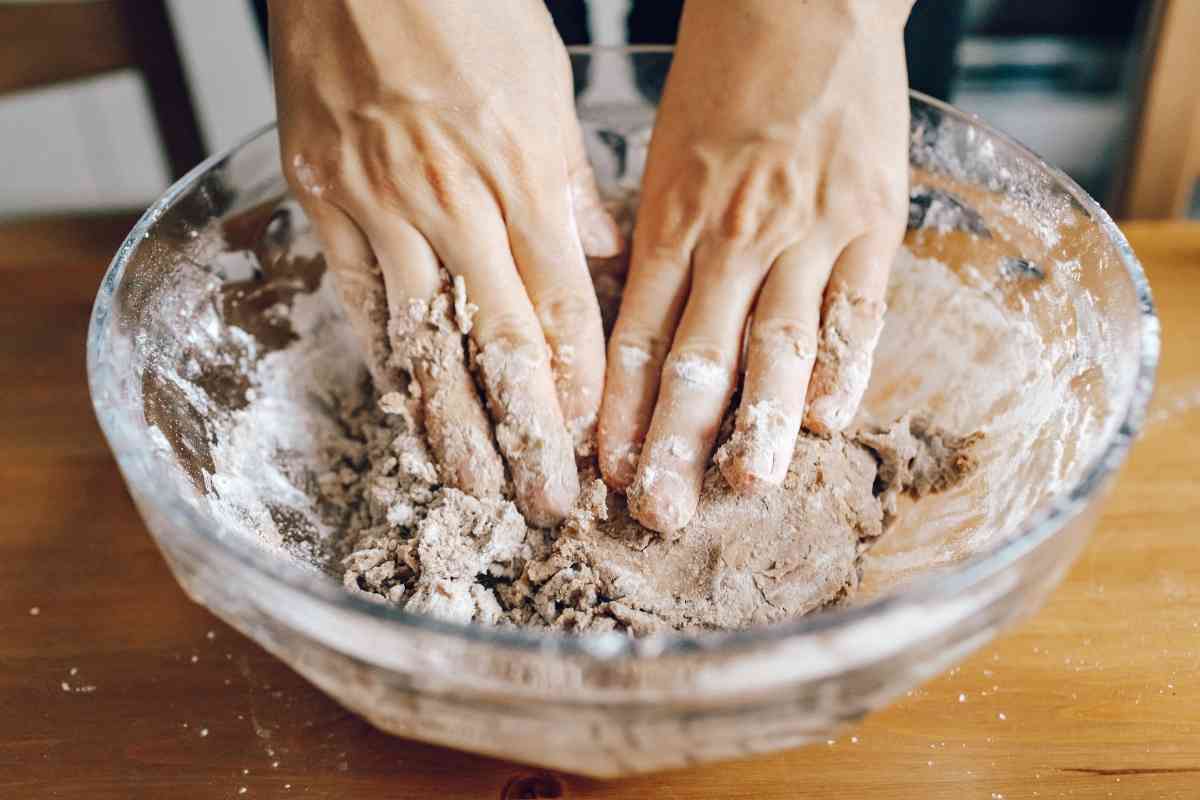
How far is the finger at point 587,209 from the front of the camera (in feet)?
2.64

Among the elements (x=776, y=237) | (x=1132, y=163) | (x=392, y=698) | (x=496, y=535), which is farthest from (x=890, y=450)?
(x=1132, y=163)

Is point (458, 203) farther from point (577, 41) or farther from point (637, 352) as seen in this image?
point (577, 41)

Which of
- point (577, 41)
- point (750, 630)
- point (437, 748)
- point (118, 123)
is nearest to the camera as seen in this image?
point (750, 630)

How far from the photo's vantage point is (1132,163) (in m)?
1.29

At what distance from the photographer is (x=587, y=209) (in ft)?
2.68

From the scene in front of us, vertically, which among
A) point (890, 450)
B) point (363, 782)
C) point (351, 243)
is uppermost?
point (351, 243)

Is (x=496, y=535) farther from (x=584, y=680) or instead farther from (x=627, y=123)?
(x=627, y=123)

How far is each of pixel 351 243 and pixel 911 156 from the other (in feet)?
1.52

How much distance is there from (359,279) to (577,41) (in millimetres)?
444

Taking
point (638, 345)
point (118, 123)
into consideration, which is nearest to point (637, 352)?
point (638, 345)

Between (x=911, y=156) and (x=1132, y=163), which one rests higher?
(x=911, y=156)

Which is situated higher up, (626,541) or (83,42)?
(83,42)

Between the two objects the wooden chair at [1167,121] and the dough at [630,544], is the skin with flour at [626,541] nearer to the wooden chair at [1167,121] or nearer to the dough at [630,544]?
the dough at [630,544]

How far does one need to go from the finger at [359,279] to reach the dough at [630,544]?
5 centimetres
